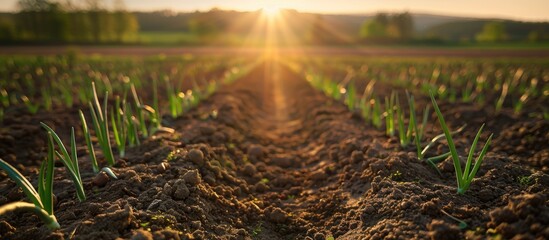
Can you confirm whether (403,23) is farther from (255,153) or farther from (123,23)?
(255,153)

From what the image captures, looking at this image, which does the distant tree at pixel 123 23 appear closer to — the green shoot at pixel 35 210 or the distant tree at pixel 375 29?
the distant tree at pixel 375 29

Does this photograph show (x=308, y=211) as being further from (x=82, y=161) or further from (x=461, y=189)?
(x=82, y=161)

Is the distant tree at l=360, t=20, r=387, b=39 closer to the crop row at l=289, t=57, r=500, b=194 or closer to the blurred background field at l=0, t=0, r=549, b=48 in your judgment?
the blurred background field at l=0, t=0, r=549, b=48

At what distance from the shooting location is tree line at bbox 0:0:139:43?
44844 mm

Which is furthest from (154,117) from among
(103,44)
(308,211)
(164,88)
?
(103,44)

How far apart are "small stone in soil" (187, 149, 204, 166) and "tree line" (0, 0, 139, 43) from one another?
46048 mm

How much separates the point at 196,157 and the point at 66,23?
52.1 meters

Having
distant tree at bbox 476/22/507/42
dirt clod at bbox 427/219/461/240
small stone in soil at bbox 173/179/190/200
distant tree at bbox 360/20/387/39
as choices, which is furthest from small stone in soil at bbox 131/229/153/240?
distant tree at bbox 360/20/387/39

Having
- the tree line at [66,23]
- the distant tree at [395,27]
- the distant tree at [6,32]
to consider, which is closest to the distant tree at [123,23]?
the tree line at [66,23]

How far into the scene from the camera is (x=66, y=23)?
4600 cm

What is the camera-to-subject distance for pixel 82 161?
3.20 m

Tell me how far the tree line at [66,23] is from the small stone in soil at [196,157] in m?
46.0

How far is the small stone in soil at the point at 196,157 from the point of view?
2.99 meters

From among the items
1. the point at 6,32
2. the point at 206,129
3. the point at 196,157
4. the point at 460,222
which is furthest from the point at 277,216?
the point at 6,32
